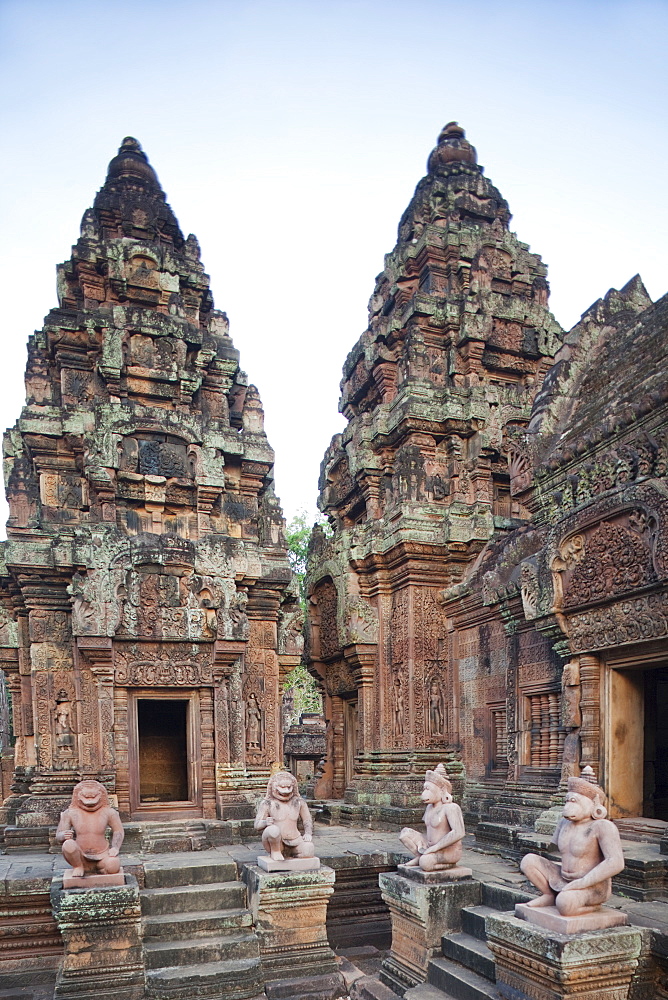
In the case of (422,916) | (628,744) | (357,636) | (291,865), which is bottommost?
(422,916)

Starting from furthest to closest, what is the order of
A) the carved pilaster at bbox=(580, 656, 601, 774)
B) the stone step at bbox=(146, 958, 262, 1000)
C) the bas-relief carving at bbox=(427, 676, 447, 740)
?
the bas-relief carving at bbox=(427, 676, 447, 740)
the carved pilaster at bbox=(580, 656, 601, 774)
the stone step at bbox=(146, 958, 262, 1000)

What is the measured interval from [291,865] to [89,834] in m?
1.94

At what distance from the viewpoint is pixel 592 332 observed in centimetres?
998

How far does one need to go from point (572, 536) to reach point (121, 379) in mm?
7572

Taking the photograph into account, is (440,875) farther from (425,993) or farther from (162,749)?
(162,749)

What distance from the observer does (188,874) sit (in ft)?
24.8

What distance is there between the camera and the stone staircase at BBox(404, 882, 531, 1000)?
5504 millimetres

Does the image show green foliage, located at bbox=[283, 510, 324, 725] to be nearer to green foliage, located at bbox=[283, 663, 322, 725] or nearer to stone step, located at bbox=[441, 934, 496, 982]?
green foliage, located at bbox=[283, 663, 322, 725]

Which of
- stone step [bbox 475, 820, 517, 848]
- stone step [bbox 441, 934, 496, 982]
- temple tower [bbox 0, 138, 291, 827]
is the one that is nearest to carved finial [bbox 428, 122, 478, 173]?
temple tower [bbox 0, 138, 291, 827]

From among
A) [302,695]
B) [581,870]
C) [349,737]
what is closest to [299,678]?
[302,695]

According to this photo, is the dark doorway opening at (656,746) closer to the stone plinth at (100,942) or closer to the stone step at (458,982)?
the stone step at (458,982)

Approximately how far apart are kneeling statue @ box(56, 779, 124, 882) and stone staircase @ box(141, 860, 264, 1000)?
84 cm

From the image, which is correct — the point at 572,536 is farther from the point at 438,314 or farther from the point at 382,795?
the point at 438,314

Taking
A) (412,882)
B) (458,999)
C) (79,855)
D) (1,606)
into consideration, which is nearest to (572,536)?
(412,882)
